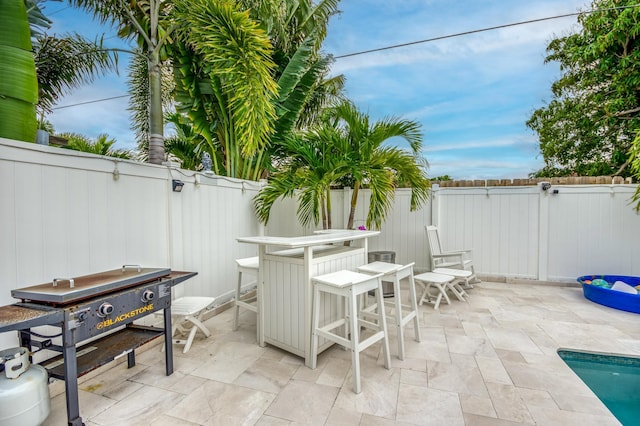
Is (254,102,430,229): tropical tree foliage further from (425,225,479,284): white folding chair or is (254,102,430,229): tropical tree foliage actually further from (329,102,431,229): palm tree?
(425,225,479,284): white folding chair

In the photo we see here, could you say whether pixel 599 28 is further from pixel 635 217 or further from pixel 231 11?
pixel 231 11

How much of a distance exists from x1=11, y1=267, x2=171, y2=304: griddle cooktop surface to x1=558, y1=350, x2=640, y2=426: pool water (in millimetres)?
3554

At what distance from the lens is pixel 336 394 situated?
2.16 meters

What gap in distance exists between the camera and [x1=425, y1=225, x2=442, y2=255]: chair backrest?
5059 mm

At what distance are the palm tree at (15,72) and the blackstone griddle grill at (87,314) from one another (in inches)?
50.6

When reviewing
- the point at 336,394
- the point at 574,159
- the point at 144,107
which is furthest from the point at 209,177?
the point at 574,159

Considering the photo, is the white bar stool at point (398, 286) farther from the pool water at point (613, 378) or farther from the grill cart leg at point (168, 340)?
the grill cart leg at point (168, 340)

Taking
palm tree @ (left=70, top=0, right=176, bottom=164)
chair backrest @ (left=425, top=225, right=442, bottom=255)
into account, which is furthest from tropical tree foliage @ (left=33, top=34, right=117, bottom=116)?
chair backrest @ (left=425, top=225, right=442, bottom=255)

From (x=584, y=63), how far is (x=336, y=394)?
8.57 m

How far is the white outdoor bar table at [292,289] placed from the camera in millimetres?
2576

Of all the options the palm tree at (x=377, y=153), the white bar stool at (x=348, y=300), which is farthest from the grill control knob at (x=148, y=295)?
the palm tree at (x=377, y=153)

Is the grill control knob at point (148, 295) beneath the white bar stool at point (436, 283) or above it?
above

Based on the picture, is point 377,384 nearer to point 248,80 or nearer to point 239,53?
point 248,80

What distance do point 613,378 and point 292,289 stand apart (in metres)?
2.93
